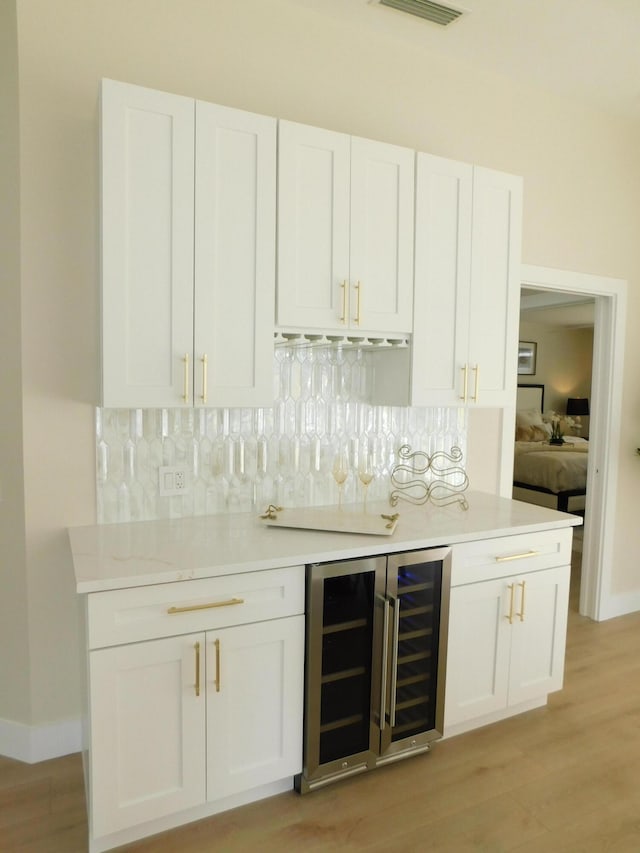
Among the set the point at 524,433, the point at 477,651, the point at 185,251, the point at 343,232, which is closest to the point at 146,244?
the point at 185,251

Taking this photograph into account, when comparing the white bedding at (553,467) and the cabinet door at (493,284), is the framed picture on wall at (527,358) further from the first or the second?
the cabinet door at (493,284)

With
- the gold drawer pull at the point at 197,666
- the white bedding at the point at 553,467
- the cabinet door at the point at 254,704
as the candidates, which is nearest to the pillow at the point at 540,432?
the white bedding at the point at 553,467

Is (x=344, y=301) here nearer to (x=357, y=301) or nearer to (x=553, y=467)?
(x=357, y=301)

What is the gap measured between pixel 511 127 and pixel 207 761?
132 inches

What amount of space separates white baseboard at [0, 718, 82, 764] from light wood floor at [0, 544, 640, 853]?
0.04m

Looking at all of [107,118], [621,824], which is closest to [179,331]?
[107,118]

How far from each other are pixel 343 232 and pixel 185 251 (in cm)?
65

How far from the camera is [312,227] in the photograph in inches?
90.7

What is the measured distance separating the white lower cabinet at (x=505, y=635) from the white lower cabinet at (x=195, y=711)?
2.37 feet

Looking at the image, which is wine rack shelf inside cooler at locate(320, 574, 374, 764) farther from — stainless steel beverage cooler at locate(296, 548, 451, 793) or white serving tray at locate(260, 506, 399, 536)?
white serving tray at locate(260, 506, 399, 536)

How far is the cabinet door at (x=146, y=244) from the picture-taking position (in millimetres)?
1972

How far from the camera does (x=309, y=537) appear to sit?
2211mm

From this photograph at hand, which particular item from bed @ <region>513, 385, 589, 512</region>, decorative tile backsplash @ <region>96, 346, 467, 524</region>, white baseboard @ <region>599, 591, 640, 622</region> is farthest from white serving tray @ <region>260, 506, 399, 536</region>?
bed @ <region>513, 385, 589, 512</region>

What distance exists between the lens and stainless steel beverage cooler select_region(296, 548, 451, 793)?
2.08 metres
